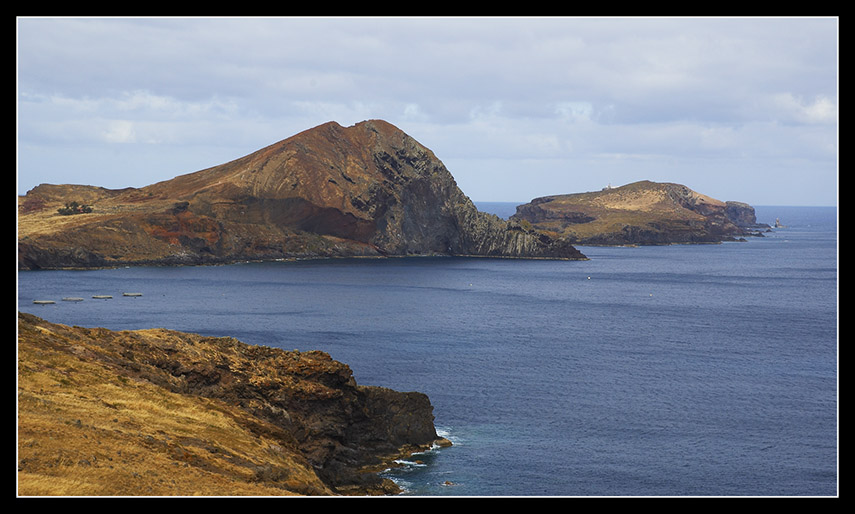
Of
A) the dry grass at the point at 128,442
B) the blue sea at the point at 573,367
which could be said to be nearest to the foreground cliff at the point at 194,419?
the dry grass at the point at 128,442

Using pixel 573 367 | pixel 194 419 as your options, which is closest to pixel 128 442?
pixel 194 419

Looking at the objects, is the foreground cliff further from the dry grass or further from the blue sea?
the blue sea

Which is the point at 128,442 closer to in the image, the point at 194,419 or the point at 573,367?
the point at 194,419

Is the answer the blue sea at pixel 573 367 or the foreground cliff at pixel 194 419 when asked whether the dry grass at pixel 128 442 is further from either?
the blue sea at pixel 573 367

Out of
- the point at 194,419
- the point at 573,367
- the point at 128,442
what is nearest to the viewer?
the point at 128,442
